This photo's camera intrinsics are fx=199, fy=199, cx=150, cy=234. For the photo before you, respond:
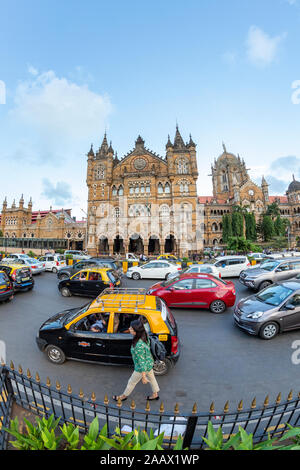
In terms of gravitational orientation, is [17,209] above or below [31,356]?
above

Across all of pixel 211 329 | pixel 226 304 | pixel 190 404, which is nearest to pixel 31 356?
pixel 190 404

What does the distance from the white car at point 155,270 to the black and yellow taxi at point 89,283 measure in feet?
15.4

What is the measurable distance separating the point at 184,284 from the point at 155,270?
21.4 feet

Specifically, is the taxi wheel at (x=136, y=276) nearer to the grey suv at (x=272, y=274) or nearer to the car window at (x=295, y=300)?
the grey suv at (x=272, y=274)

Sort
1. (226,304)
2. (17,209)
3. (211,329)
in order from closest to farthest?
(211,329), (226,304), (17,209)

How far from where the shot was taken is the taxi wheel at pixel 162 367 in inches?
163

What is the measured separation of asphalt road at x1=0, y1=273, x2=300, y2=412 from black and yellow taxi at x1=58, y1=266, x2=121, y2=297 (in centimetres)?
268

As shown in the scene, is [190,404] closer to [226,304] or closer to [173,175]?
[226,304]

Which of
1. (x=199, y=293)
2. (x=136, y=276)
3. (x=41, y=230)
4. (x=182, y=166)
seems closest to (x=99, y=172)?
(x=182, y=166)

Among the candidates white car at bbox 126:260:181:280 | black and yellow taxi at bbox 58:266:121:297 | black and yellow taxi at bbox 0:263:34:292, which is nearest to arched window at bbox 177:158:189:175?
white car at bbox 126:260:181:280

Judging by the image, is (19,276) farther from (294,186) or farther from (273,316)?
(294,186)

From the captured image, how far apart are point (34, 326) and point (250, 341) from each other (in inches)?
265

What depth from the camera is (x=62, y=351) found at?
4.49 meters

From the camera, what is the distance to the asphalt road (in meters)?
3.67
